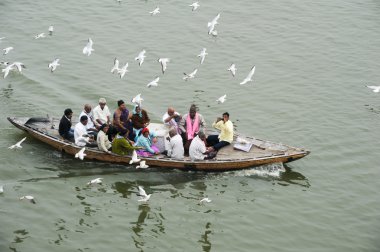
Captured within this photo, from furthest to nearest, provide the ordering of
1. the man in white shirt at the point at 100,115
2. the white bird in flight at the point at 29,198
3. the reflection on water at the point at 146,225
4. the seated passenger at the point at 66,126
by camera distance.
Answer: the man in white shirt at the point at 100,115 → the seated passenger at the point at 66,126 → the white bird in flight at the point at 29,198 → the reflection on water at the point at 146,225

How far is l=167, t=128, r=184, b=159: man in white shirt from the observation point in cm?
1659

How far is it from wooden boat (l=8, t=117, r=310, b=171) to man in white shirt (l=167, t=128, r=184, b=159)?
0.57ft

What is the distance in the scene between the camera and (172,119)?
1777 centimetres

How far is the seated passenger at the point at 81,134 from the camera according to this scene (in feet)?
55.6

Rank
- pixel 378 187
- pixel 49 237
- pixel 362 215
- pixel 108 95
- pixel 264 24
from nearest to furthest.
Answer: pixel 49 237, pixel 362 215, pixel 378 187, pixel 108 95, pixel 264 24

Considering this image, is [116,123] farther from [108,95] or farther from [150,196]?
[108,95]

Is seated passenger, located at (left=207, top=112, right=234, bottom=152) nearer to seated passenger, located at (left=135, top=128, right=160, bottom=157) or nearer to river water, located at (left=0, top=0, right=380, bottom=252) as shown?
river water, located at (left=0, top=0, right=380, bottom=252)

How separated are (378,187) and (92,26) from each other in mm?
15580

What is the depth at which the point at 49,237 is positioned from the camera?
46.8 feet

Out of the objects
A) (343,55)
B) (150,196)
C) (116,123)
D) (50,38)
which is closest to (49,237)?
(150,196)

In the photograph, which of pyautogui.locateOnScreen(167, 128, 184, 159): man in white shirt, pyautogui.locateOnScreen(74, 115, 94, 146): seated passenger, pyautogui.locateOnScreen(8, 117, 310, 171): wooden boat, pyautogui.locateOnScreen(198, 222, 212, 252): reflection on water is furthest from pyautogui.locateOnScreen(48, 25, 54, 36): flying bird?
pyautogui.locateOnScreen(198, 222, 212, 252): reflection on water

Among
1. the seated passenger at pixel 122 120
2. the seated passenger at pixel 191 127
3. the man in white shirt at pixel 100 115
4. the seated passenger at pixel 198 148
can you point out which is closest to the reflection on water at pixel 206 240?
the seated passenger at pixel 198 148

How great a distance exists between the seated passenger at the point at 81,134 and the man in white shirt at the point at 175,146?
2370 mm

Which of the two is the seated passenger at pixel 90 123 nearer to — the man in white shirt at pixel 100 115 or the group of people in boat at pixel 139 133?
the group of people in boat at pixel 139 133
